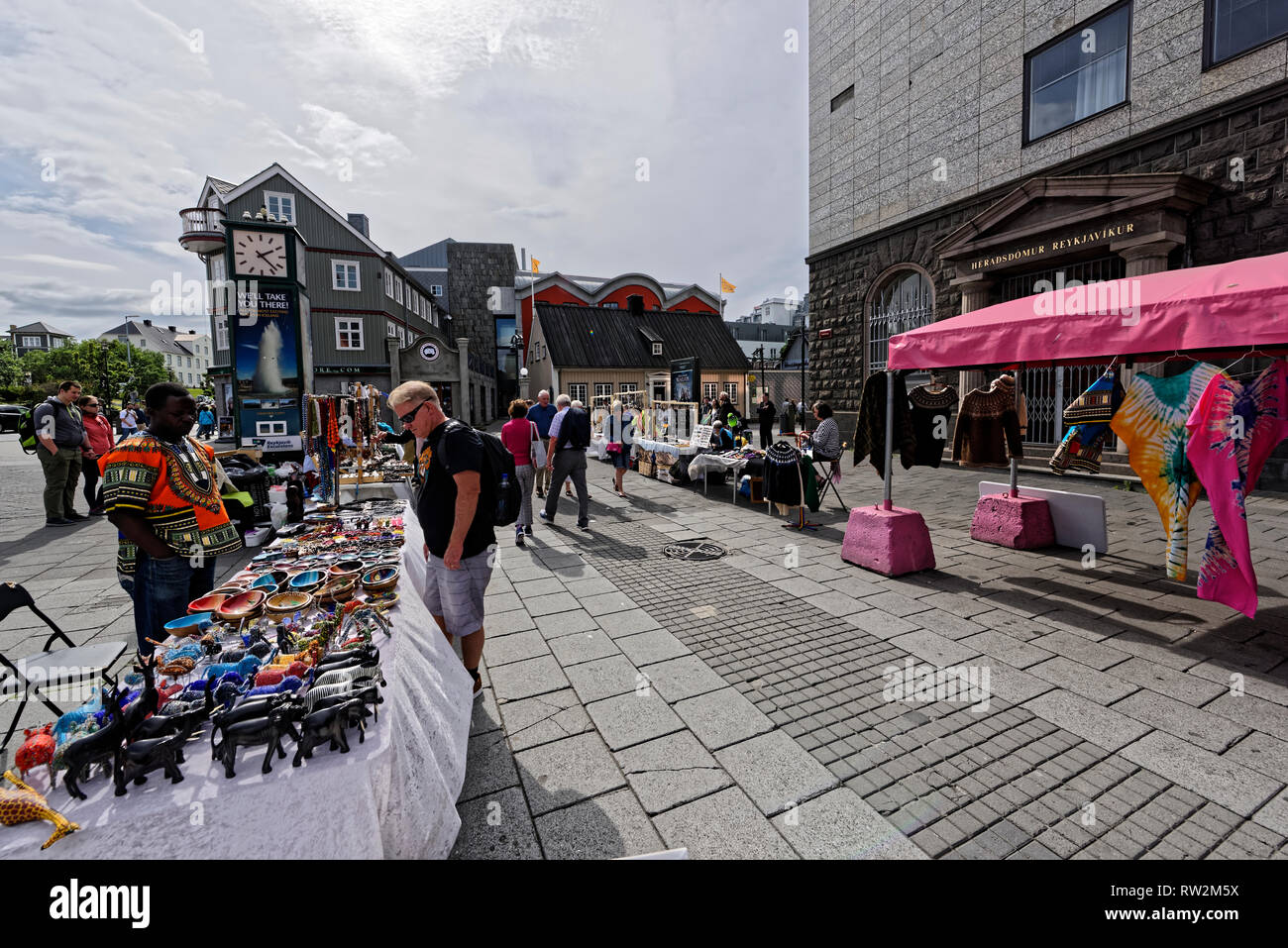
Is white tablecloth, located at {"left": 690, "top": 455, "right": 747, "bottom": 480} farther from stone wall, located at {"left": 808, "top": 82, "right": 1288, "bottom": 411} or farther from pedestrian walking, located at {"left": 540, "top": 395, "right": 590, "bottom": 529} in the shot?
stone wall, located at {"left": 808, "top": 82, "right": 1288, "bottom": 411}

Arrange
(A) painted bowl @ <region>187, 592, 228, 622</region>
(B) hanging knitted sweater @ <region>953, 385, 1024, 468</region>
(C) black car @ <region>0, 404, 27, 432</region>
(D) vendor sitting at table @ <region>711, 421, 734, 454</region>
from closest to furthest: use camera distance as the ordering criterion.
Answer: (A) painted bowl @ <region>187, 592, 228, 622</region>
(B) hanging knitted sweater @ <region>953, 385, 1024, 468</region>
(D) vendor sitting at table @ <region>711, 421, 734, 454</region>
(C) black car @ <region>0, 404, 27, 432</region>

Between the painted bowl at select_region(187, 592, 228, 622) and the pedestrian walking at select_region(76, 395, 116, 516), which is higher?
the pedestrian walking at select_region(76, 395, 116, 516)

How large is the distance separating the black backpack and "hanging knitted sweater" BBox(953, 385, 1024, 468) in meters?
6.34

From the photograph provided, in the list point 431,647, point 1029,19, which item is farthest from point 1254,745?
point 1029,19

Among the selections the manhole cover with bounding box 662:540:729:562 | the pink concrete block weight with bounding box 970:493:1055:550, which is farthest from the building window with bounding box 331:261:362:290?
the pink concrete block weight with bounding box 970:493:1055:550

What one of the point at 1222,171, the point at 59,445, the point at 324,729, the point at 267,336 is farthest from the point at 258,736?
the point at 1222,171

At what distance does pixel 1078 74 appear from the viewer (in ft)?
37.1

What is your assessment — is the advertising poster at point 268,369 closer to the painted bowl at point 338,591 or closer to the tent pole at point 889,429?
the painted bowl at point 338,591

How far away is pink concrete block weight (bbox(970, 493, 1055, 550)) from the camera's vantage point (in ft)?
23.3

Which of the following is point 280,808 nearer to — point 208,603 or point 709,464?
point 208,603

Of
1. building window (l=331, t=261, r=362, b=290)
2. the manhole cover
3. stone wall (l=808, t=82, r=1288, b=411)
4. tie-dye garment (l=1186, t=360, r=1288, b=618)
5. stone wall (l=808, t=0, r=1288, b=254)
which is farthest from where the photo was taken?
building window (l=331, t=261, r=362, b=290)
